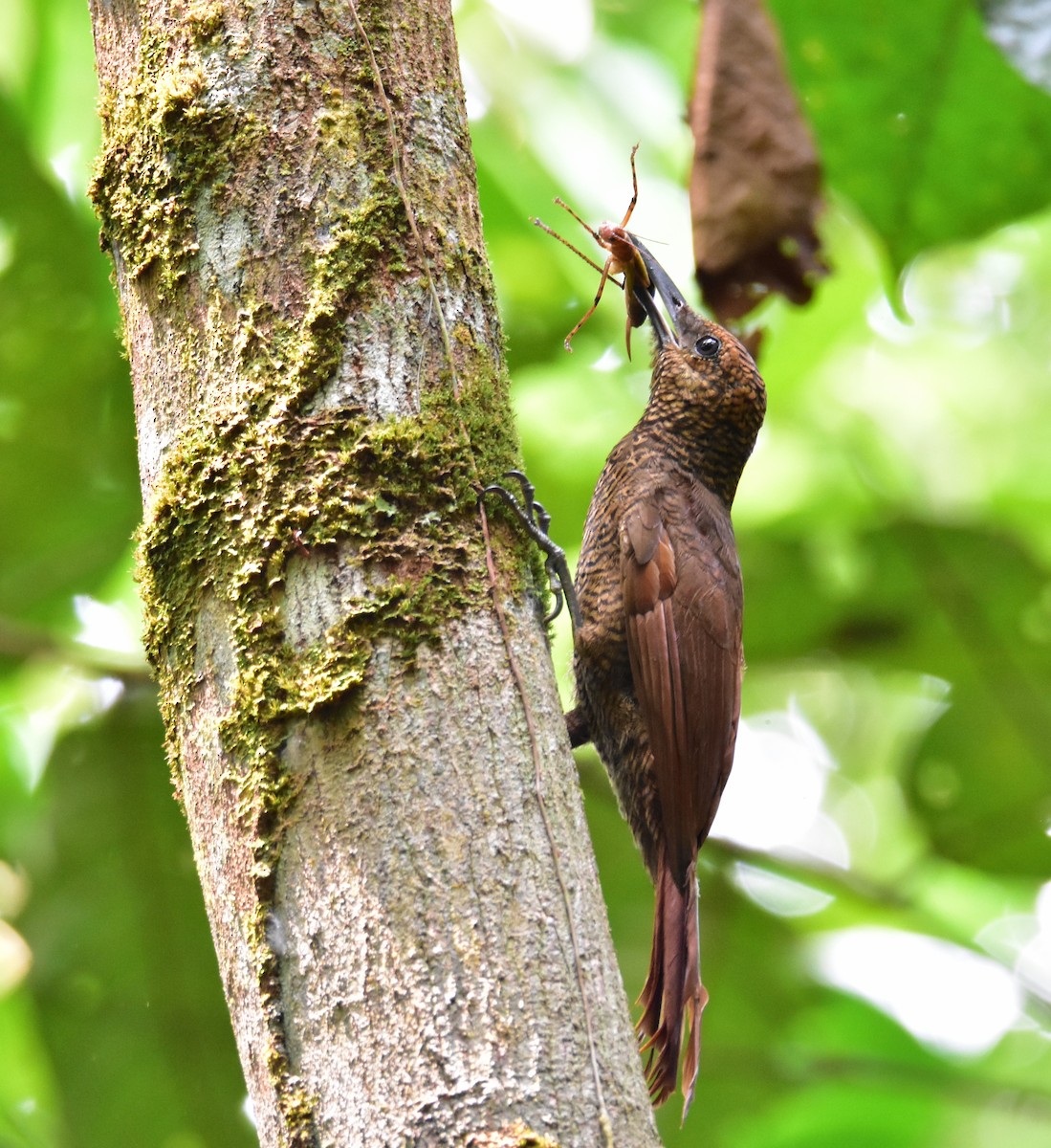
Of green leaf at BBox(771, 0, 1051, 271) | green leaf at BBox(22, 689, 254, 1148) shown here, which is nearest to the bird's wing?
green leaf at BBox(771, 0, 1051, 271)

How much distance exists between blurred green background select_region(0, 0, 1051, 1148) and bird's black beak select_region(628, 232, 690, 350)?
0.20 meters

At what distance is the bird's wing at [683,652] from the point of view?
275 centimetres

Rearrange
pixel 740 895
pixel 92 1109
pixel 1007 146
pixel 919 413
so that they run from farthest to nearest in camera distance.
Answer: pixel 919 413, pixel 740 895, pixel 92 1109, pixel 1007 146

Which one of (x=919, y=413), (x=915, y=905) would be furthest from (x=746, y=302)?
(x=919, y=413)

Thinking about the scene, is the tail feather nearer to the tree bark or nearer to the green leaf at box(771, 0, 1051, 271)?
the tree bark

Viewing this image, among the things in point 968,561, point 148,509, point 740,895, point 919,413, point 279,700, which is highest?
point 919,413

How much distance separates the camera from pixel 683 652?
9.43 ft

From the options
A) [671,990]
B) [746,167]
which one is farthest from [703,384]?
[671,990]

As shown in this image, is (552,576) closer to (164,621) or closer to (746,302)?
(746,302)

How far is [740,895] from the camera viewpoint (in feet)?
12.4

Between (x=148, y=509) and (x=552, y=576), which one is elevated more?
(x=552, y=576)

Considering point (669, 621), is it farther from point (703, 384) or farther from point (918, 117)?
point (918, 117)

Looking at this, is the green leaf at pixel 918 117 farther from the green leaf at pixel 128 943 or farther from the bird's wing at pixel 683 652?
the green leaf at pixel 128 943

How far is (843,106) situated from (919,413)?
3.33m
